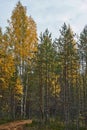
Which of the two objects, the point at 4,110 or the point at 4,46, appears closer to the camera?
the point at 4,46

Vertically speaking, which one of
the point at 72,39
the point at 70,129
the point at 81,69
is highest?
the point at 72,39

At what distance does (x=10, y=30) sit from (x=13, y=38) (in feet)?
3.64

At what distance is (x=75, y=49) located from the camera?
46.1 metres

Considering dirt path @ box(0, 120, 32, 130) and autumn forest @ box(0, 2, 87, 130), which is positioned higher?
autumn forest @ box(0, 2, 87, 130)

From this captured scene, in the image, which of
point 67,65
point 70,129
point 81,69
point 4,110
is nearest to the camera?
point 70,129

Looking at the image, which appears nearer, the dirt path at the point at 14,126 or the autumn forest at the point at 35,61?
the dirt path at the point at 14,126

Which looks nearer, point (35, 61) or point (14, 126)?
point (14, 126)

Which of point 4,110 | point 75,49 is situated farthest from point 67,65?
point 4,110

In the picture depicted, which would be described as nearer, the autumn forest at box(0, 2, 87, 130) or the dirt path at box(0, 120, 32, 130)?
the dirt path at box(0, 120, 32, 130)

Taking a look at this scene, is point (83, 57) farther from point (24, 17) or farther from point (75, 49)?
point (24, 17)

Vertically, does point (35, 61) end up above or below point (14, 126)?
above

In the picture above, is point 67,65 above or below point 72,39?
below

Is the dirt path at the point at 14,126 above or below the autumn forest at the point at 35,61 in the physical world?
below

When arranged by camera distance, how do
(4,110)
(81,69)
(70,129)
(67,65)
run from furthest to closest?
(4,110) < (81,69) < (67,65) < (70,129)
